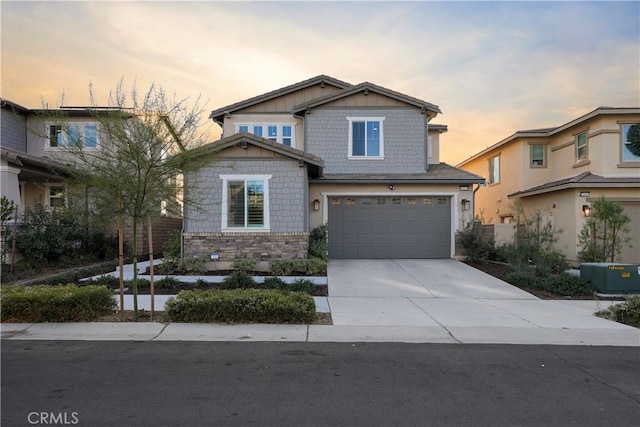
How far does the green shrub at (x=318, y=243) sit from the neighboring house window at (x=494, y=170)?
1290 cm

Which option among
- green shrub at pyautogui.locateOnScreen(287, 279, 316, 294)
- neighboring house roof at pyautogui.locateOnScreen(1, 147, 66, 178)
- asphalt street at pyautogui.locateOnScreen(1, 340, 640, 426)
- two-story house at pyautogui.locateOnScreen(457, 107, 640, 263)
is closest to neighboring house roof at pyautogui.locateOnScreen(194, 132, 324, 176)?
green shrub at pyautogui.locateOnScreen(287, 279, 316, 294)

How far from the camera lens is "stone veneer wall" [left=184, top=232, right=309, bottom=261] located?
14438 millimetres

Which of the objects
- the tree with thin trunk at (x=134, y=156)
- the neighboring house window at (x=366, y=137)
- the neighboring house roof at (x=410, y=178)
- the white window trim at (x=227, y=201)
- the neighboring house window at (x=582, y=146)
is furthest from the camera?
the neighboring house window at (x=582, y=146)

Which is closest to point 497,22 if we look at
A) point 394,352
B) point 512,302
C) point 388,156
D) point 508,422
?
point 388,156

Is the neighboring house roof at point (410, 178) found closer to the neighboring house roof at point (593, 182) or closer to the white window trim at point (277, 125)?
the white window trim at point (277, 125)

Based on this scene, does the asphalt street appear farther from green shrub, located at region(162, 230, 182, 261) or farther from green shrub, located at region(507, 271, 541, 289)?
green shrub, located at region(162, 230, 182, 261)

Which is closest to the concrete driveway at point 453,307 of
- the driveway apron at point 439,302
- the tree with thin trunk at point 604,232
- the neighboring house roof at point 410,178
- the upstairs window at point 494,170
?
the driveway apron at point 439,302

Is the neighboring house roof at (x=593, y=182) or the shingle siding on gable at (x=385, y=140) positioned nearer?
the neighboring house roof at (x=593, y=182)

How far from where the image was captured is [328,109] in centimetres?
1806

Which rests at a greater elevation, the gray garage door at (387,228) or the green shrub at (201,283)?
the gray garage door at (387,228)

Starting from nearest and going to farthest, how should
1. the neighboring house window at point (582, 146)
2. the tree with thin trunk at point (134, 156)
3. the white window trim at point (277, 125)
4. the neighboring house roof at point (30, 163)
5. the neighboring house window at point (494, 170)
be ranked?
1. the tree with thin trunk at point (134, 156)
2. the neighboring house roof at point (30, 163)
3. the neighboring house window at point (582, 146)
4. the white window trim at point (277, 125)
5. the neighboring house window at point (494, 170)

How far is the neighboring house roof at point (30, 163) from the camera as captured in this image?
44.3 ft

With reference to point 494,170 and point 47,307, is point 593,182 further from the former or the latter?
point 47,307

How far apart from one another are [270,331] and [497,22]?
37.6ft
